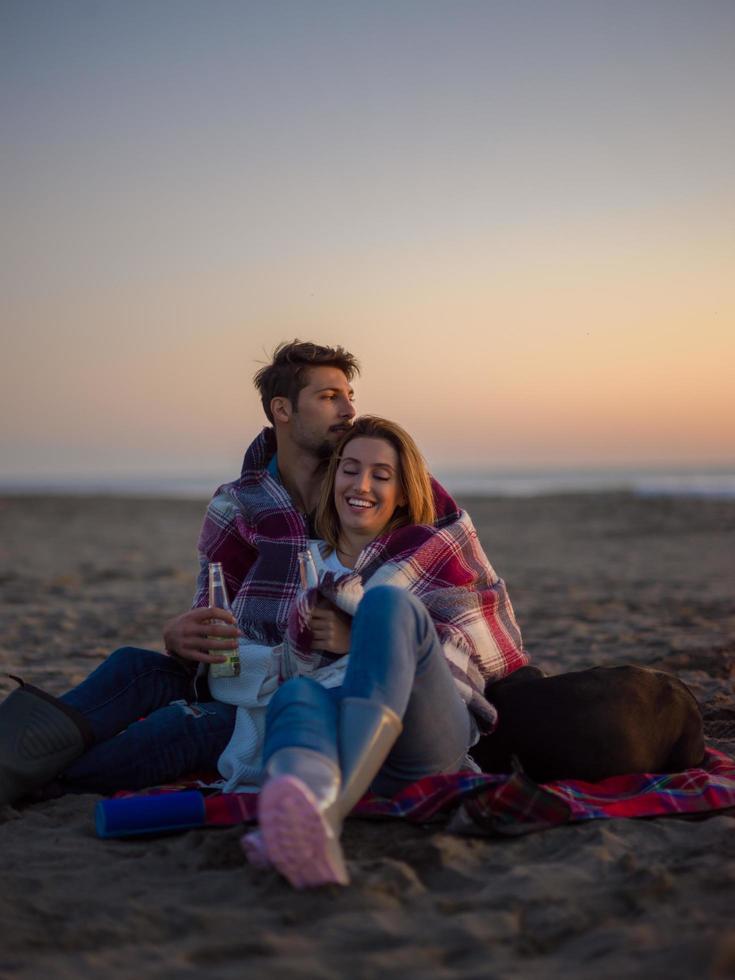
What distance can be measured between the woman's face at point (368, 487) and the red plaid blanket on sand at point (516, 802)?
1077mm

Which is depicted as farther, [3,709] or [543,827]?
[3,709]

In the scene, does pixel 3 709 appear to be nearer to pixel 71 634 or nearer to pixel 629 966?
pixel 629 966

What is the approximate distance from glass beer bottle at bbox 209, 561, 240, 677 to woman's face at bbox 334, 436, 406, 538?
569 mm

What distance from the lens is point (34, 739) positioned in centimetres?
345

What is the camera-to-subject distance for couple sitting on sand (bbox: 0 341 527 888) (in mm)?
2754

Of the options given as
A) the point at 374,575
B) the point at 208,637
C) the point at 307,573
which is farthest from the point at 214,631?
the point at 374,575

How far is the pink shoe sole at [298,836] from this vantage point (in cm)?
239

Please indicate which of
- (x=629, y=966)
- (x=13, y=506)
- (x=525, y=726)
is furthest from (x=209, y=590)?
(x=13, y=506)

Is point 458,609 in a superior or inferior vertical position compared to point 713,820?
superior

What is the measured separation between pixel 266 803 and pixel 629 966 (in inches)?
37.5

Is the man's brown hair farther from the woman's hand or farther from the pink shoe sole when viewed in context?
the pink shoe sole

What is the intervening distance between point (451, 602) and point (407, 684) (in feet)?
2.71

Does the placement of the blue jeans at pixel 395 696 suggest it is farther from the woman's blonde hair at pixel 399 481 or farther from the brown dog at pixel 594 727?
the woman's blonde hair at pixel 399 481

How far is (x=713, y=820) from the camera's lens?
3.03 m
